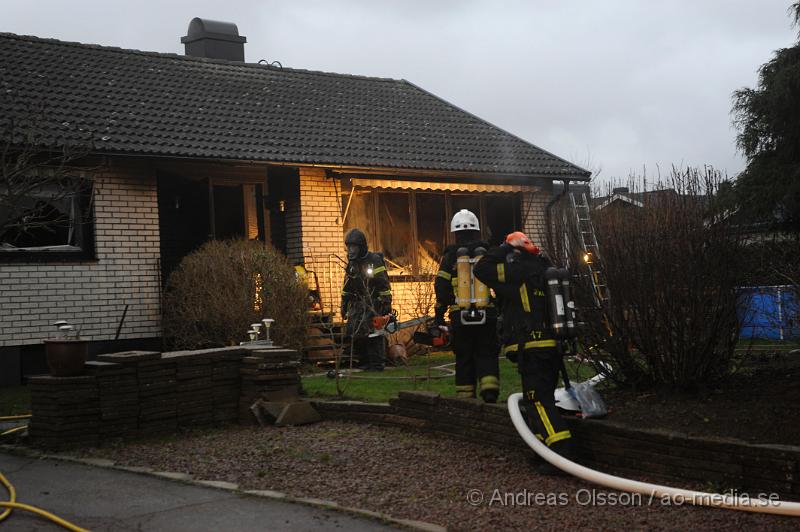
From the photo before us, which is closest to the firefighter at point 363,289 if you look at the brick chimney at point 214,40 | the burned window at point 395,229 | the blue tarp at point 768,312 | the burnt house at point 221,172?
the burnt house at point 221,172

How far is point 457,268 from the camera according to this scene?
9.12 meters

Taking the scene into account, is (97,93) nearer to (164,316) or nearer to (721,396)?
(164,316)

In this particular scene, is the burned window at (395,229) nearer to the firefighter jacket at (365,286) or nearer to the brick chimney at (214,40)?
the firefighter jacket at (365,286)

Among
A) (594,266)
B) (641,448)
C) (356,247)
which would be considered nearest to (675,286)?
(594,266)

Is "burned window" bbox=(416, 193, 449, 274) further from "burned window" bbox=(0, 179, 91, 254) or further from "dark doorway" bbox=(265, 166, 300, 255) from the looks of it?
"burned window" bbox=(0, 179, 91, 254)

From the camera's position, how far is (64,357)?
906cm

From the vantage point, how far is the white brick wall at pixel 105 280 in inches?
567

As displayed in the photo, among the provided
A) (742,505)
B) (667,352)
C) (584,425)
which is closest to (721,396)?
(667,352)

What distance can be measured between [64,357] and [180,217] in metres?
Result: 7.75

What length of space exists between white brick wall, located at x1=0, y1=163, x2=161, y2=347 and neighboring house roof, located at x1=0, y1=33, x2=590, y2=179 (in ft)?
2.81

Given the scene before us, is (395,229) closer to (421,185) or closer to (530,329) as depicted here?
(421,185)

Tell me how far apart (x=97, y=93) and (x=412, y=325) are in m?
6.64

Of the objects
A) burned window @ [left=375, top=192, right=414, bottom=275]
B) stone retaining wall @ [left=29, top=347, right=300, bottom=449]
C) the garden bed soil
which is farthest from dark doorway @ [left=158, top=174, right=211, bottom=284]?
the garden bed soil

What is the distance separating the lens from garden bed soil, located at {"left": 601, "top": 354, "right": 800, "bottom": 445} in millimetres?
7031
